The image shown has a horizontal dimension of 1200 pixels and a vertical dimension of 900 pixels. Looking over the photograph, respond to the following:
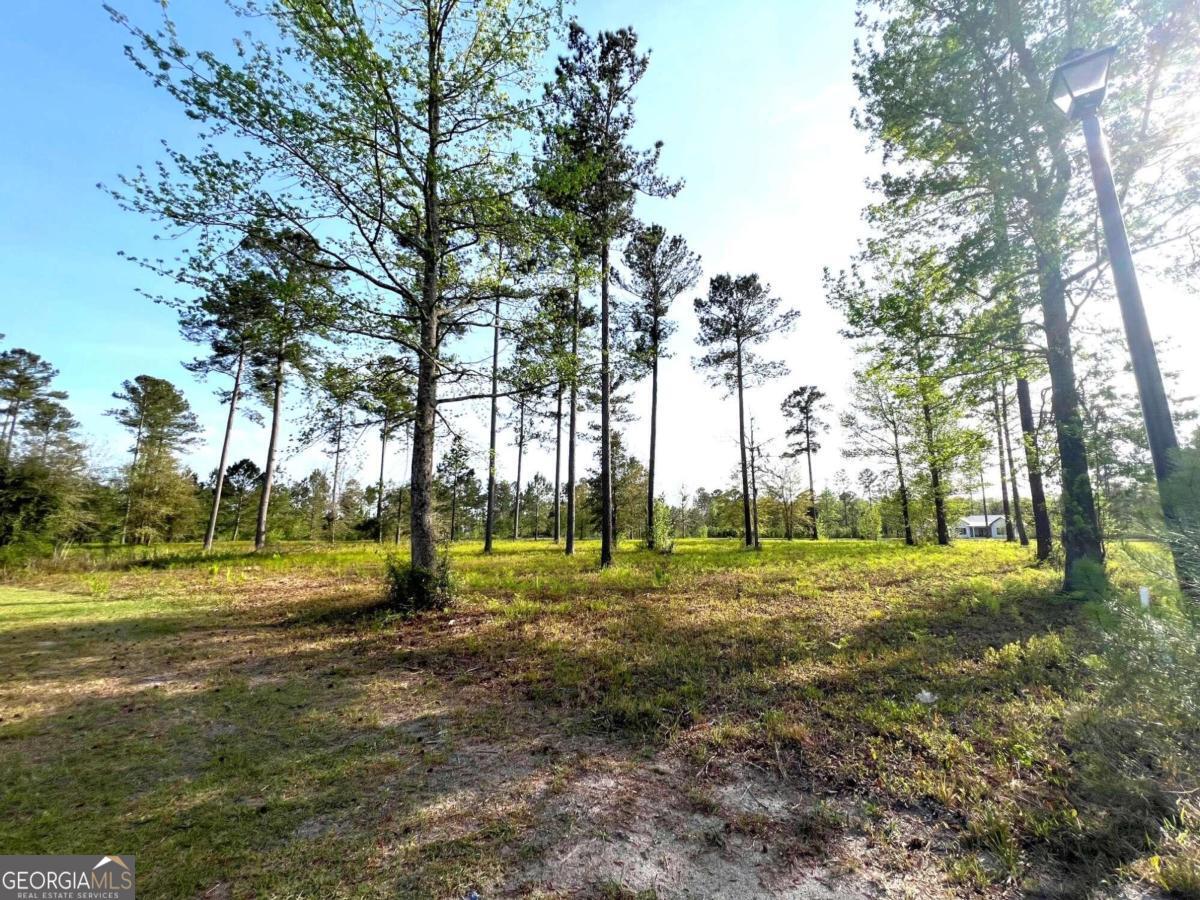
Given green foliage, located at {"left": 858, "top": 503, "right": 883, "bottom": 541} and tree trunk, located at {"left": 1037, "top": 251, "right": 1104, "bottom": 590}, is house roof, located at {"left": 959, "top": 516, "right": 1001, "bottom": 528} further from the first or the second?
tree trunk, located at {"left": 1037, "top": 251, "right": 1104, "bottom": 590}

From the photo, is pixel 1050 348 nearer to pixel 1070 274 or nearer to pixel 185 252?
pixel 1070 274

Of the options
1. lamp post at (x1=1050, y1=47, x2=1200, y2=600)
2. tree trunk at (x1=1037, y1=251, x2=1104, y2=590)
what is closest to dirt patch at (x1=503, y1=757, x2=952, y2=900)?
lamp post at (x1=1050, y1=47, x2=1200, y2=600)

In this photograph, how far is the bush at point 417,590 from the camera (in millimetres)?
7570

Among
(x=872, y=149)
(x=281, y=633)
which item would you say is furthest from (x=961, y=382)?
(x=281, y=633)

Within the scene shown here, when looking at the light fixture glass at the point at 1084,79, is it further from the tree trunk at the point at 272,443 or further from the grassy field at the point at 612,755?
the tree trunk at the point at 272,443

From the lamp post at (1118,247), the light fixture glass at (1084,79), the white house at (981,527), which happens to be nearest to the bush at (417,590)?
the lamp post at (1118,247)

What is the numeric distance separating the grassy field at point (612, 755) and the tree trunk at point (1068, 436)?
142 centimetres

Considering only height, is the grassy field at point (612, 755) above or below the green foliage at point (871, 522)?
below

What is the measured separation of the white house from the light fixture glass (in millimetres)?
72233

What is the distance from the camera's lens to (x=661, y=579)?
10.3m

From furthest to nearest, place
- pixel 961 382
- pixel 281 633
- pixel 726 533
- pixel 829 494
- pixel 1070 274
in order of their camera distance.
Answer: pixel 829 494
pixel 726 533
pixel 961 382
pixel 1070 274
pixel 281 633

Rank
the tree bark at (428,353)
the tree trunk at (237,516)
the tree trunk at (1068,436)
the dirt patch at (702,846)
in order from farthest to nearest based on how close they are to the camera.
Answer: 1. the tree trunk at (237,516)
2. the tree bark at (428,353)
3. the tree trunk at (1068,436)
4. the dirt patch at (702,846)

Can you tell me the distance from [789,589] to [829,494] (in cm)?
4257

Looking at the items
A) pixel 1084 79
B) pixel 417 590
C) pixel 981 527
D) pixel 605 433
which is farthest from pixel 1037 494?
pixel 981 527
